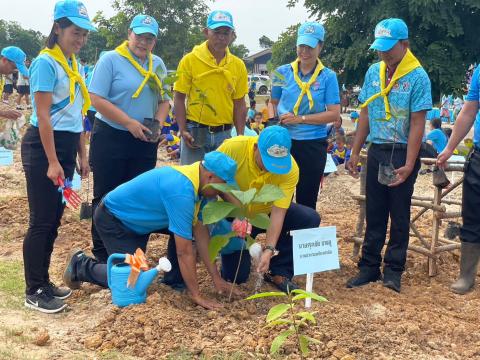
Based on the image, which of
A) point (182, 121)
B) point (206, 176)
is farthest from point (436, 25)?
point (206, 176)

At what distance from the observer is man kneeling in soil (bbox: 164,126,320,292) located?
2910 millimetres

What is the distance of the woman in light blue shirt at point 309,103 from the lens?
12.0 feet

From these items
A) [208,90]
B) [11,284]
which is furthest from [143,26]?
[11,284]

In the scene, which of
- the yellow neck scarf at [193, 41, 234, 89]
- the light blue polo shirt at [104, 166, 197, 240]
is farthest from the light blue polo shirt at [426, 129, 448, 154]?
the light blue polo shirt at [104, 166, 197, 240]

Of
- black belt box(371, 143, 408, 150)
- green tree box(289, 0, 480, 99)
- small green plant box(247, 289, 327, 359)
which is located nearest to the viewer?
small green plant box(247, 289, 327, 359)

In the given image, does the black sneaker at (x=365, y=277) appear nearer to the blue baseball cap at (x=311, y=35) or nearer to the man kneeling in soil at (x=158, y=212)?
the man kneeling in soil at (x=158, y=212)

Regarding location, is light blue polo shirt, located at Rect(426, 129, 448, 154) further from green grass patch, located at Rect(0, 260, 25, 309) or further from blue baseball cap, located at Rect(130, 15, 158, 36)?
green grass patch, located at Rect(0, 260, 25, 309)

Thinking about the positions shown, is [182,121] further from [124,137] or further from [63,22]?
[63,22]

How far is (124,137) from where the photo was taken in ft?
11.6

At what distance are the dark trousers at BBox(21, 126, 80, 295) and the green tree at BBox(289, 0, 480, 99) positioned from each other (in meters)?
9.79

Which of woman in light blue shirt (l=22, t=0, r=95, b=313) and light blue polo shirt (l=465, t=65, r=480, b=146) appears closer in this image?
woman in light blue shirt (l=22, t=0, r=95, b=313)

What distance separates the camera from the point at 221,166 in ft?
9.16

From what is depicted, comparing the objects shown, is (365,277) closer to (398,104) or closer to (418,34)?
(398,104)

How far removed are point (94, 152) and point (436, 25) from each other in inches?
391
